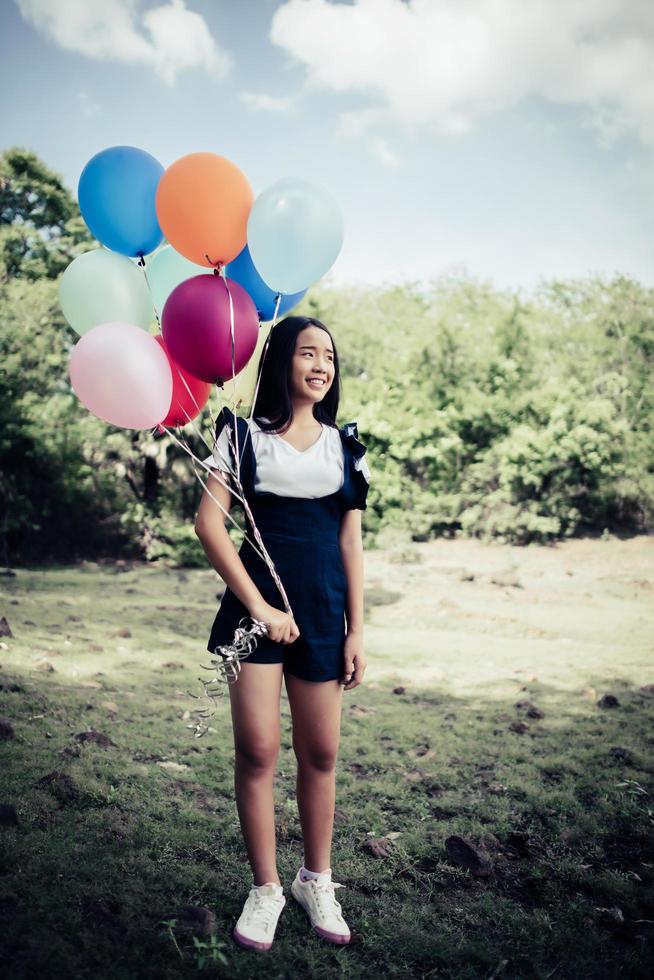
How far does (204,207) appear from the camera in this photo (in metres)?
2.18

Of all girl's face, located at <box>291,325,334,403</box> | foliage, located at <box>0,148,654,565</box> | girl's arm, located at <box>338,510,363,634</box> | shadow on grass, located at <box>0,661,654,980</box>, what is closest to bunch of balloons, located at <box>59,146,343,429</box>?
girl's face, located at <box>291,325,334,403</box>

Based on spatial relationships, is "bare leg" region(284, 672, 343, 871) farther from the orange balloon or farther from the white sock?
the orange balloon

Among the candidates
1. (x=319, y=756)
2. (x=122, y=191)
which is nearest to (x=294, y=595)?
(x=319, y=756)

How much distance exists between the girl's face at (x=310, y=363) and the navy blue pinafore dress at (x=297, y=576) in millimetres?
205

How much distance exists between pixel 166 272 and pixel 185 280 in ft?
1.35

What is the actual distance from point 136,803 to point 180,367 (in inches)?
65.1

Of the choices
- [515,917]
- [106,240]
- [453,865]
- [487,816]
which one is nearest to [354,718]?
[487,816]

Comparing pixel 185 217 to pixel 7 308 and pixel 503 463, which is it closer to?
pixel 7 308

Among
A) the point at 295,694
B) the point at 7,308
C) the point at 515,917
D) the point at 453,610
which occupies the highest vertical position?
the point at 7,308

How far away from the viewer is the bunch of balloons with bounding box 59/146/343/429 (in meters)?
2.09

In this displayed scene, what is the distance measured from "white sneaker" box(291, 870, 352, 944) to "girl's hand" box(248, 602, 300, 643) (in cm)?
77

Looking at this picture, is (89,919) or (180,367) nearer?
(89,919)

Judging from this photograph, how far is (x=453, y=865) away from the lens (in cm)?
244

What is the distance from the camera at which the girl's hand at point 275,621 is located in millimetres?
1896
